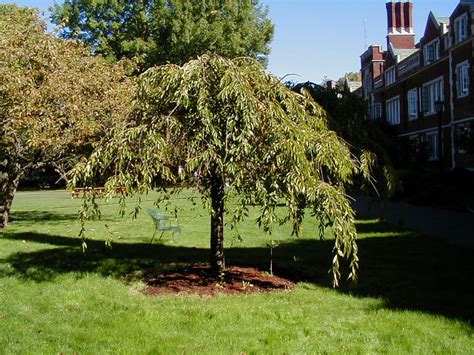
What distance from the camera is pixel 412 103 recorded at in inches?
1342

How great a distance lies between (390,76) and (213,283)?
3343 cm

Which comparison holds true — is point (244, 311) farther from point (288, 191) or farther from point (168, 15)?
point (168, 15)

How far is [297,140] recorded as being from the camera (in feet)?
21.1

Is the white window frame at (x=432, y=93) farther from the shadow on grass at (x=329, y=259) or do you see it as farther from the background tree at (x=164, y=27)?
the shadow on grass at (x=329, y=259)

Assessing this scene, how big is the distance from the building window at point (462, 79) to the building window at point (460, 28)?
1.27 meters

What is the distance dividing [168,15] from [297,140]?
32290mm

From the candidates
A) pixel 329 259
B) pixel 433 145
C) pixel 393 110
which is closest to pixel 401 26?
pixel 393 110

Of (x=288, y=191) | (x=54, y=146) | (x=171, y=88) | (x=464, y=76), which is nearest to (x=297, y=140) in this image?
(x=288, y=191)

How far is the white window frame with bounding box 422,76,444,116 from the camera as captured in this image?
96.3 feet

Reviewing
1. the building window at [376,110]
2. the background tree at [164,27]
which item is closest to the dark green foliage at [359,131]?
the background tree at [164,27]

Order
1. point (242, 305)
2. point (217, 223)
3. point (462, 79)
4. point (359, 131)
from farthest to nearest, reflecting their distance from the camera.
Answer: point (462, 79)
point (359, 131)
point (217, 223)
point (242, 305)

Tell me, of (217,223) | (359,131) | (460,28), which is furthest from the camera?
(460,28)

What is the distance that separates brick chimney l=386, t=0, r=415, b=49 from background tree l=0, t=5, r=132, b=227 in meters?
29.7

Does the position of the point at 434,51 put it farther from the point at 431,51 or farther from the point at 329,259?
the point at 329,259
